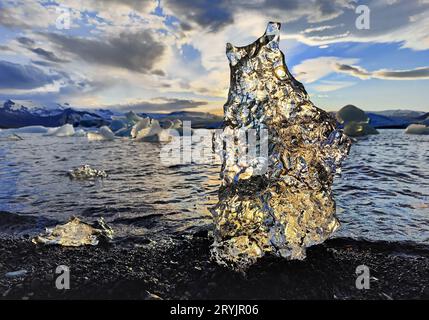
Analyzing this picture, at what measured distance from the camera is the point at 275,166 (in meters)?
3.29

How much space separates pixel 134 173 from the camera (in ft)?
25.4

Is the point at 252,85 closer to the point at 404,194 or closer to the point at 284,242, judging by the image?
the point at 284,242

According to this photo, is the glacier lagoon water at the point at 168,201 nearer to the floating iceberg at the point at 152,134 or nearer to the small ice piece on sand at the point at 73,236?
the small ice piece on sand at the point at 73,236

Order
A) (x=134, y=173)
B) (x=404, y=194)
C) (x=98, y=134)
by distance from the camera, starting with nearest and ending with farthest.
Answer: (x=404, y=194) → (x=134, y=173) → (x=98, y=134)

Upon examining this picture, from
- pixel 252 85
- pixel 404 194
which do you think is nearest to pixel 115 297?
pixel 252 85

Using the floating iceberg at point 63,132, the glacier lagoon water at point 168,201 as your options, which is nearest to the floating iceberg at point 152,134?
the floating iceberg at point 63,132

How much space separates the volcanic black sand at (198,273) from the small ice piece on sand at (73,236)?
0.32 feet

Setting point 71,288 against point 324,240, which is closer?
point 71,288

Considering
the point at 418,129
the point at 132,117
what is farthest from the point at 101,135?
the point at 418,129

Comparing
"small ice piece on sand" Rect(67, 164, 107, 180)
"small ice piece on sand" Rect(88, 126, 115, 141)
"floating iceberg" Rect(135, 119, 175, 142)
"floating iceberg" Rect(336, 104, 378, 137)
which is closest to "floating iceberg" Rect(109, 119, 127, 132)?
"small ice piece on sand" Rect(88, 126, 115, 141)

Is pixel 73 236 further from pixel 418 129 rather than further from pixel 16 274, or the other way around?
pixel 418 129

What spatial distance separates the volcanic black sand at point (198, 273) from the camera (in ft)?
7.50

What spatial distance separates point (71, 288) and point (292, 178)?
82.3 inches

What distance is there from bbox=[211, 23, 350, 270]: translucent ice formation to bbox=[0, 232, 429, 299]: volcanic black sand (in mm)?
213
